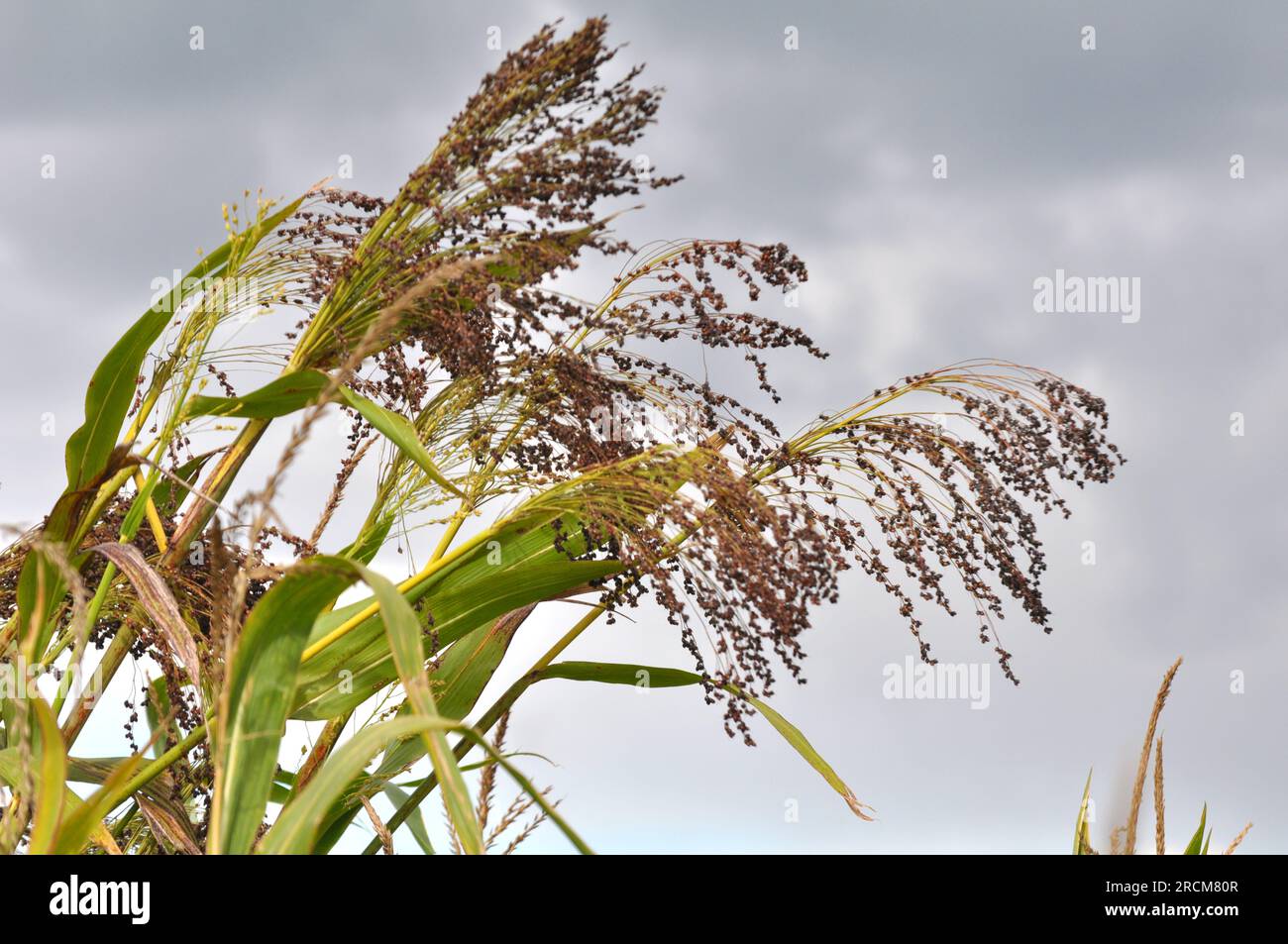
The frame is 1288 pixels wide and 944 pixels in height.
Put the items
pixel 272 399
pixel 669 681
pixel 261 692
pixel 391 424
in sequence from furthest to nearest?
pixel 669 681 < pixel 272 399 < pixel 391 424 < pixel 261 692

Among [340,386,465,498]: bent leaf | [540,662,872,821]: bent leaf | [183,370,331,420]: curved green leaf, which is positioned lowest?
[540,662,872,821]: bent leaf

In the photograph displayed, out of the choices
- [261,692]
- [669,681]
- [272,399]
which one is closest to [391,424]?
[272,399]

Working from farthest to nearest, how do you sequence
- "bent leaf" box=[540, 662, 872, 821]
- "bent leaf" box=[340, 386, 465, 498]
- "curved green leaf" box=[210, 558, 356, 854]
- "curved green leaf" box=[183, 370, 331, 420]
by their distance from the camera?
"bent leaf" box=[540, 662, 872, 821], "curved green leaf" box=[183, 370, 331, 420], "bent leaf" box=[340, 386, 465, 498], "curved green leaf" box=[210, 558, 356, 854]

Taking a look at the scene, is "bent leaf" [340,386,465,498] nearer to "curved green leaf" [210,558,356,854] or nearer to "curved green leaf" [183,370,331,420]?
"curved green leaf" [183,370,331,420]

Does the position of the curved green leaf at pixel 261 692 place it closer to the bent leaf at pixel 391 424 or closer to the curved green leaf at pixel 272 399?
the bent leaf at pixel 391 424

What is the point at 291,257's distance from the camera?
87.7 inches

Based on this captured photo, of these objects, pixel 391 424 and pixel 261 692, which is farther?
pixel 391 424

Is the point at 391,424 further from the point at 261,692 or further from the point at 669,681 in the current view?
the point at 669,681

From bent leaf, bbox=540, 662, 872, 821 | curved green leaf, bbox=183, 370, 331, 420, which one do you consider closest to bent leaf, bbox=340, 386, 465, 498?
curved green leaf, bbox=183, 370, 331, 420
